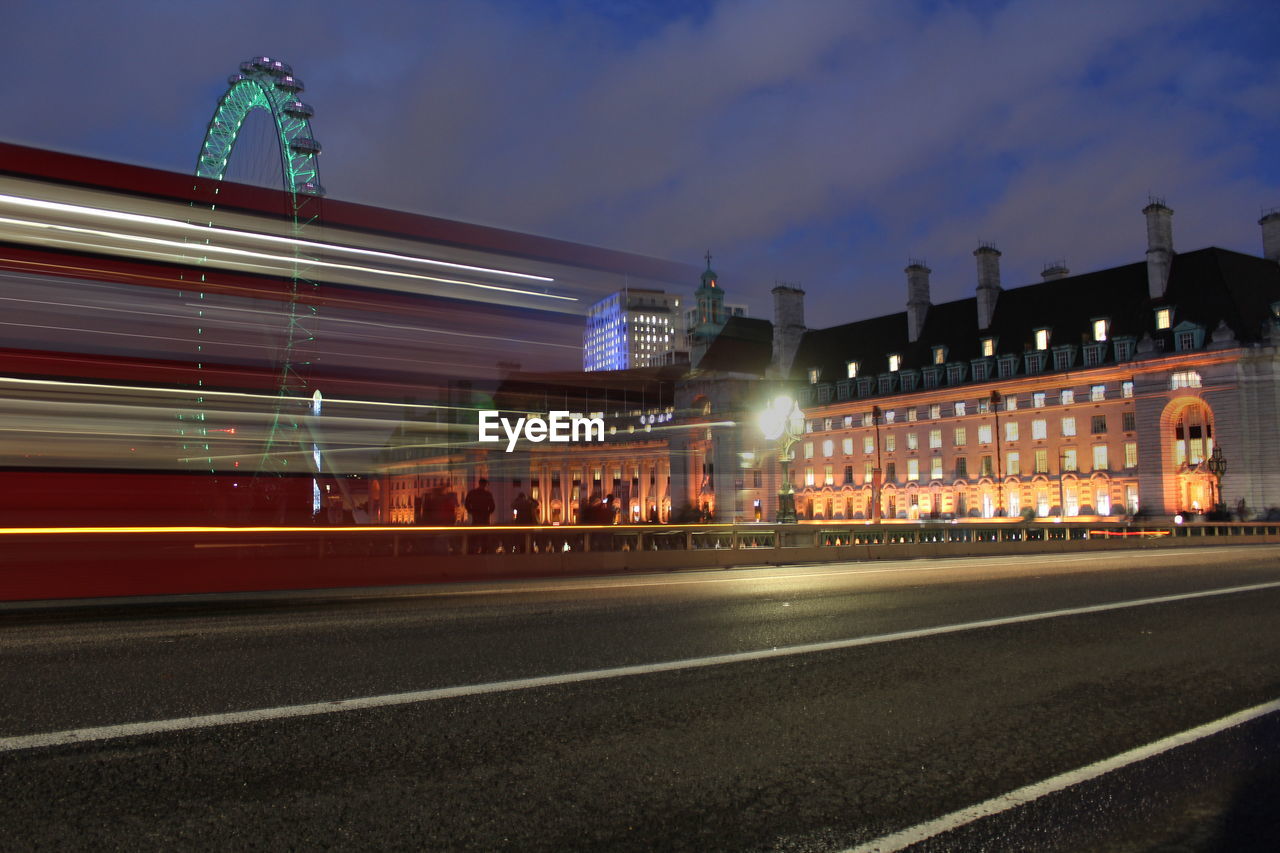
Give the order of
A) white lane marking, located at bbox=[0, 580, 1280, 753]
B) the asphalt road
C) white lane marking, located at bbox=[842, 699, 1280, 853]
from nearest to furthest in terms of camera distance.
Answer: white lane marking, located at bbox=[842, 699, 1280, 853] < the asphalt road < white lane marking, located at bbox=[0, 580, 1280, 753]

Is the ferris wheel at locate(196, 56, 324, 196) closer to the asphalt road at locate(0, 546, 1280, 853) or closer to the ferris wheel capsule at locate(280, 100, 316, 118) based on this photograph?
the ferris wheel capsule at locate(280, 100, 316, 118)

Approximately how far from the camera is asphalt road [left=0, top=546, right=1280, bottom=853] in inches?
159

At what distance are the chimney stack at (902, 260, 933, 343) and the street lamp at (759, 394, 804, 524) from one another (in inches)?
2778

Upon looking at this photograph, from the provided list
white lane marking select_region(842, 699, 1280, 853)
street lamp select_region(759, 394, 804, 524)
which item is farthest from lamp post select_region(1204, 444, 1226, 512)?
white lane marking select_region(842, 699, 1280, 853)

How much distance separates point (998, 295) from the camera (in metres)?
92.9

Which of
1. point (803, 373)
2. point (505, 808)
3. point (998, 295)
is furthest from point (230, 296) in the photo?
point (803, 373)

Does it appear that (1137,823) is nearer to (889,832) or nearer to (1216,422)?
(889,832)

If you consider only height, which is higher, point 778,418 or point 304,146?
point 304,146

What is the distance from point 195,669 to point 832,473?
9705 centimetres

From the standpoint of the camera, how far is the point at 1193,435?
243 ft

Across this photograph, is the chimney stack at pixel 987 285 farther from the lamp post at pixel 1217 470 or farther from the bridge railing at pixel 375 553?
the bridge railing at pixel 375 553

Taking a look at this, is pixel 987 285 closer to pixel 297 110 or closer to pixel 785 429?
pixel 785 429

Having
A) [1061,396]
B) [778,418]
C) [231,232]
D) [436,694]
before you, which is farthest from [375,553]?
[1061,396]

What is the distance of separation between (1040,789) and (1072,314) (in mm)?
89891
